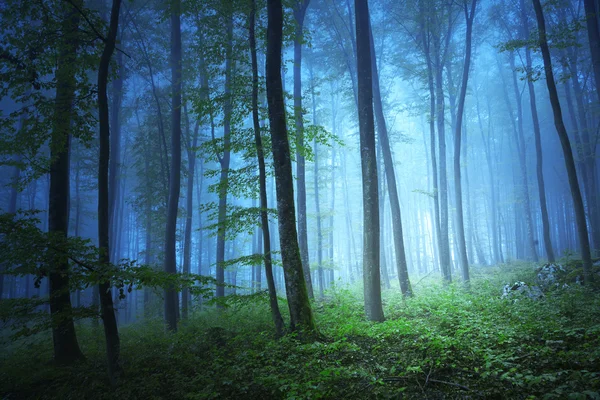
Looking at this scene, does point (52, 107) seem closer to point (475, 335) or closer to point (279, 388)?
point (279, 388)

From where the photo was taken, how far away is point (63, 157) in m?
8.20

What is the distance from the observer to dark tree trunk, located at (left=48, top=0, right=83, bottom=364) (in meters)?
6.93

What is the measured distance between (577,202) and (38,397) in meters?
15.9

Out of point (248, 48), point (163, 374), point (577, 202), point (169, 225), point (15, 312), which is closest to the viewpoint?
point (15, 312)

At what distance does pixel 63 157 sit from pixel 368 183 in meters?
9.11

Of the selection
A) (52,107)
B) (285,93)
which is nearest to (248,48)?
(285,93)

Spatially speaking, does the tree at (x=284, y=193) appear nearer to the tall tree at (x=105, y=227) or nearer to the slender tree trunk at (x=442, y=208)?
the tall tree at (x=105, y=227)

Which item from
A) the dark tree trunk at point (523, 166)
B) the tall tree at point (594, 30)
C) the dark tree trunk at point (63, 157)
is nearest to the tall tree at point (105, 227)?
the dark tree trunk at point (63, 157)

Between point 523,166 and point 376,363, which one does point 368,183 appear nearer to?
point 376,363

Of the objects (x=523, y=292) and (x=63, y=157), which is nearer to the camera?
(x=63, y=157)

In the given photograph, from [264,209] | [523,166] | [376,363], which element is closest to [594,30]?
[264,209]

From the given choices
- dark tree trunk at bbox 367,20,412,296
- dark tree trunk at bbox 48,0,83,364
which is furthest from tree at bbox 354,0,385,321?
dark tree trunk at bbox 48,0,83,364

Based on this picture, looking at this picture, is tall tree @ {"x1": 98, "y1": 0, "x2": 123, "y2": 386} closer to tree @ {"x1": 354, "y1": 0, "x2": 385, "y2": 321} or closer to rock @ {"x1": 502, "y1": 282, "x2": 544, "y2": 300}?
tree @ {"x1": 354, "y1": 0, "x2": 385, "y2": 321}

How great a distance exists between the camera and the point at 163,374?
19.2 ft
